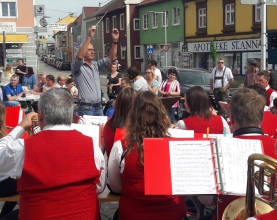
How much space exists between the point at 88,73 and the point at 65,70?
44.1 m

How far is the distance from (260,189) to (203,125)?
2.23 metres

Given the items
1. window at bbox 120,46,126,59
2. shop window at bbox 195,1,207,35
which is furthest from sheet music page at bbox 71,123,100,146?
window at bbox 120,46,126,59

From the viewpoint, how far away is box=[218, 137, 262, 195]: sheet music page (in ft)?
7.77

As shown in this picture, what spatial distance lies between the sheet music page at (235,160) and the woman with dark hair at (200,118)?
1.43 meters

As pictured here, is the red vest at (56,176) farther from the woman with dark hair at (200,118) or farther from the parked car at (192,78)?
the parked car at (192,78)

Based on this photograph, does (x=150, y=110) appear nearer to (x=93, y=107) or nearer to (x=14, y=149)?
(x=14, y=149)

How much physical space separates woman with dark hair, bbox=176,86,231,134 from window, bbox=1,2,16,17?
1141 inches

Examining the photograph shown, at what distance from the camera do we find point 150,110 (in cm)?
285

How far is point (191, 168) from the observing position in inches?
97.0

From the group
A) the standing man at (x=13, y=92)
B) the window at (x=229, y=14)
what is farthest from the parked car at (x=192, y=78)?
the window at (x=229, y=14)

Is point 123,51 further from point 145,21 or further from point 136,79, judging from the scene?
point 136,79

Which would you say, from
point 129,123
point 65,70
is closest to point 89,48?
point 129,123

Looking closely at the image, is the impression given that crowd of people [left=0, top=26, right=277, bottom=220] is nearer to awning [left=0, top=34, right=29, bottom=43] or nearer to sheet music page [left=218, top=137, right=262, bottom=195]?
sheet music page [left=218, top=137, right=262, bottom=195]

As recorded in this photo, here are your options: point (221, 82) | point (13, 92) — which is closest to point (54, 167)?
point (13, 92)
